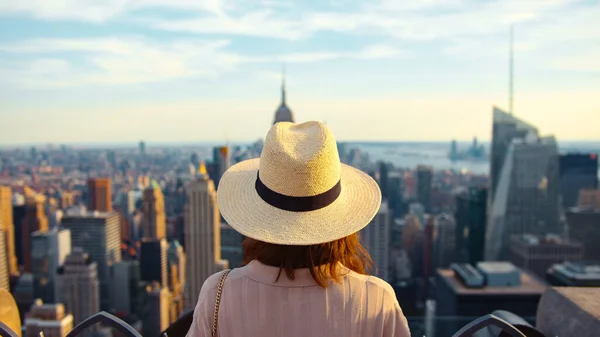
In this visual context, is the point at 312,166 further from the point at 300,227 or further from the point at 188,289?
the point at 188,289

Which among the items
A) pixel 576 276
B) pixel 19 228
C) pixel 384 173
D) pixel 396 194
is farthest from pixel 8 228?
pixel 576 276

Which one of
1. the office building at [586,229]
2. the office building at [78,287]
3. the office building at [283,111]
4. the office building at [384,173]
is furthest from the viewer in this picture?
the office building at [283,111]

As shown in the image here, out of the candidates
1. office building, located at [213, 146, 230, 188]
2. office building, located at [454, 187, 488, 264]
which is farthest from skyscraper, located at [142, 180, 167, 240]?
office building, located at [454, 187, 488, 264]

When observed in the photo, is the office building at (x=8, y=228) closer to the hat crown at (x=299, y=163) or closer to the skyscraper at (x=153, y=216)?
the skyscraper at (x=153, y=216)

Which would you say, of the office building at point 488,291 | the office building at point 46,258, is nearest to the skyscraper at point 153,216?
the office building at point 46,258

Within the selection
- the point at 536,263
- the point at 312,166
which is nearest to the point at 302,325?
the point at 312,166

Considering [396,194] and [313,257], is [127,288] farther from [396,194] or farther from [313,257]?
[313,257]
